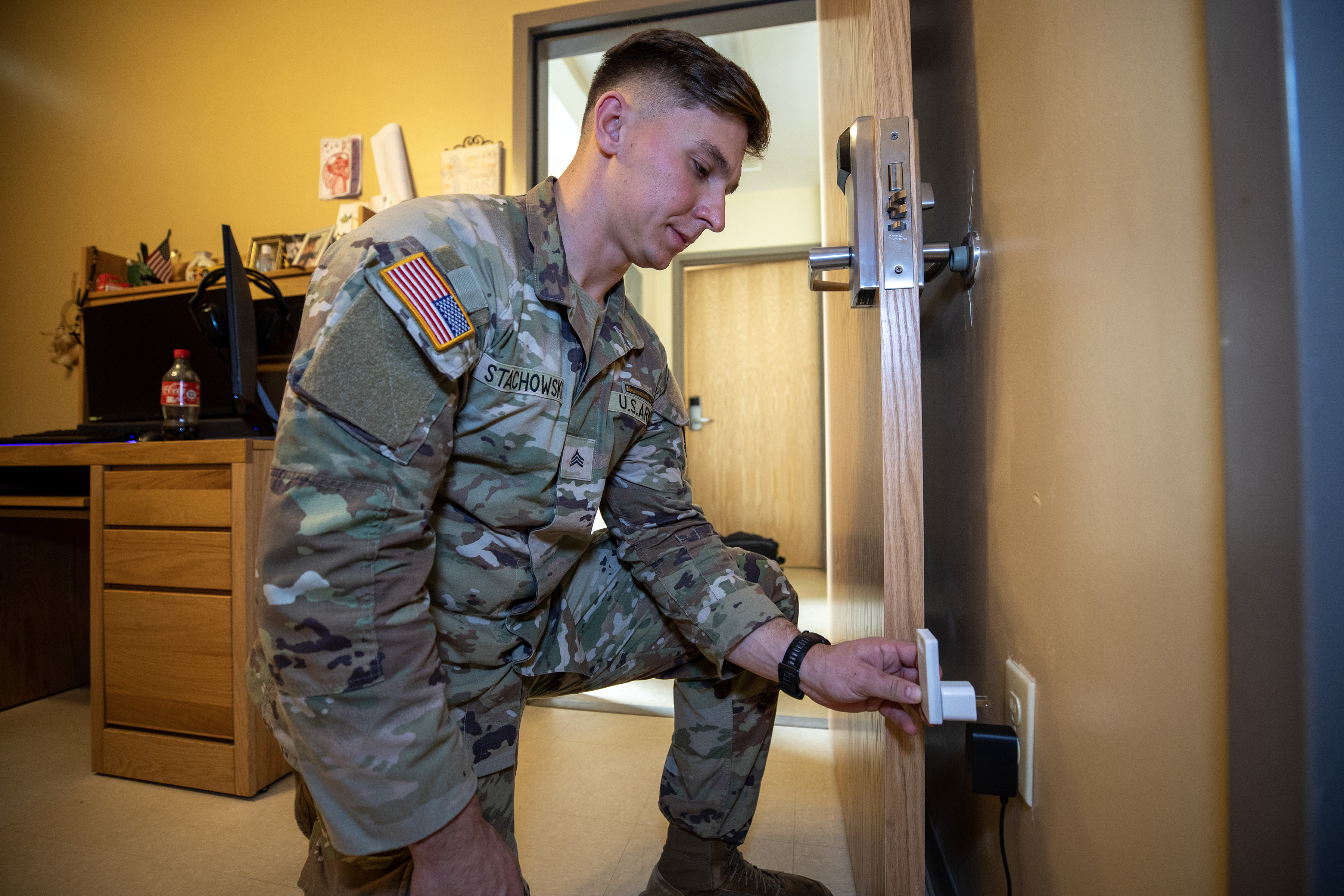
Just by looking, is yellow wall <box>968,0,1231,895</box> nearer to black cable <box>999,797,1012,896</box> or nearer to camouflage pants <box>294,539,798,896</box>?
black cable <box>999,797,1012,896</box>

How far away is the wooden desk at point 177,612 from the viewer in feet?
4.13

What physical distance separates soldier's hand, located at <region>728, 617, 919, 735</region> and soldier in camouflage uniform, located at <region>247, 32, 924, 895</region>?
2 centimetres

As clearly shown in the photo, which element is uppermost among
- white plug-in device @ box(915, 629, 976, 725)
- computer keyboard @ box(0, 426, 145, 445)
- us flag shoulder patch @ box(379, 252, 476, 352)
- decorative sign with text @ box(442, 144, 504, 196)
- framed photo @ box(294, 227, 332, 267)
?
decorative sign with text @ box(442, 144, 504, 196)

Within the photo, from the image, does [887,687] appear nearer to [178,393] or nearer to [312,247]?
[178,393]

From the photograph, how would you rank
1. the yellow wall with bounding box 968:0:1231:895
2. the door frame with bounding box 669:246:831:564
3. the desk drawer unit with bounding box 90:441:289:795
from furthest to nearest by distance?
the door frame with bounding box 669:246:831:564, the desk drawer unit with bounding box 90:441:289:795, the yellow wall with bounding box 968:0:1231:895

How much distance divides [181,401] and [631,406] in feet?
4.68

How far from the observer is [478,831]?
0.60 meters

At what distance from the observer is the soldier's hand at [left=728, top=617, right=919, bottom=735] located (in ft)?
1.90

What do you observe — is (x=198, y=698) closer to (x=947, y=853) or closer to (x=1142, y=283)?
(x=947, y=853)

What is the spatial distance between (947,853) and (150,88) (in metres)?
3.31

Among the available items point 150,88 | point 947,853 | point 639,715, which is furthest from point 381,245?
point 150,88

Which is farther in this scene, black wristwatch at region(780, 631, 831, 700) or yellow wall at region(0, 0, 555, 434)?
yellow wall at region(0, 0, 555, 434)

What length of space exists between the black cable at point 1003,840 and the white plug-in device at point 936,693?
0.50ft

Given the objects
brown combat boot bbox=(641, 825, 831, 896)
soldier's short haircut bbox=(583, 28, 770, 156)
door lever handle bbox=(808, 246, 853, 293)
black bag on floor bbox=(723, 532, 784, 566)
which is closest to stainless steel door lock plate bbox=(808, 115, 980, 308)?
door lever handle bbox=(808, 246, 853, 293)
